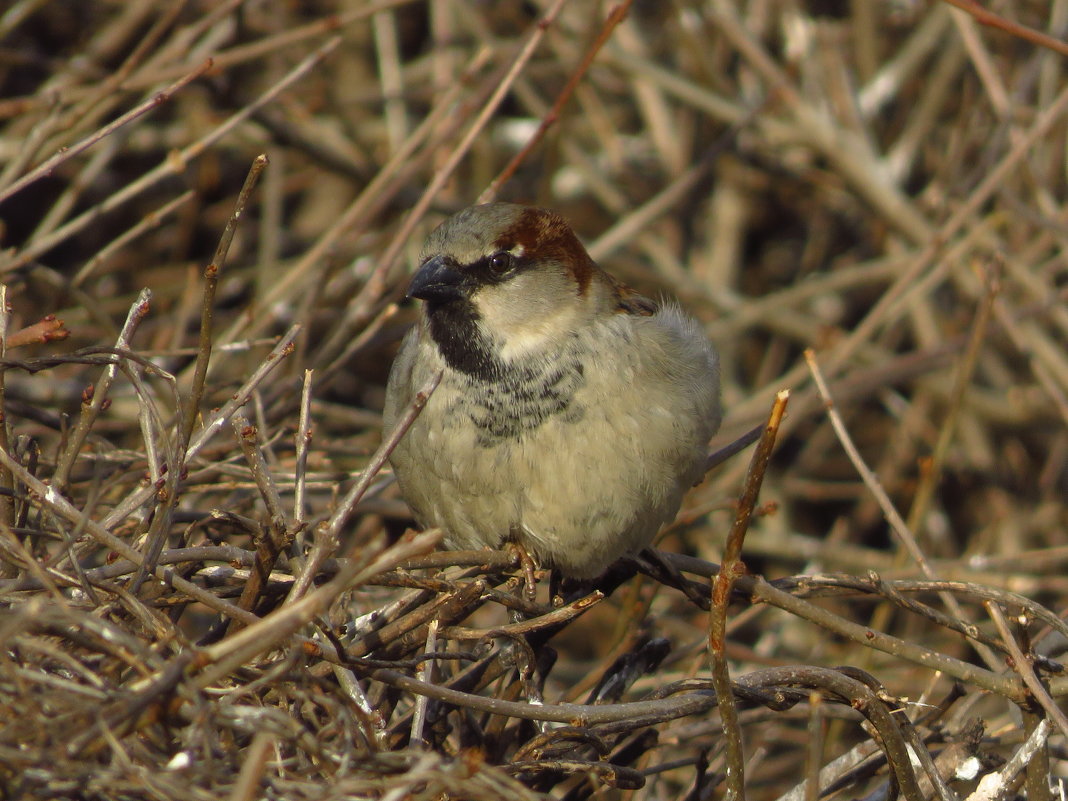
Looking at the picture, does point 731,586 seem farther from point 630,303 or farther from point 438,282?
point 630,303

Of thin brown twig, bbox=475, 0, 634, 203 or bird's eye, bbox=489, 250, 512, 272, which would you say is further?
thin brown twig, bbox=475, 0, 634, 203

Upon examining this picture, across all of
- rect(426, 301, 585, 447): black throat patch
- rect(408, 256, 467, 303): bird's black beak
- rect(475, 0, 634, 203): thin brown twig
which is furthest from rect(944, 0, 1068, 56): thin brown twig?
rect(408, 256, 467, 303): bird's black beak

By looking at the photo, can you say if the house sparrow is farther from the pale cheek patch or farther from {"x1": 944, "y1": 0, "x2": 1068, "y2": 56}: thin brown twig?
{"x1": 944, "y1": 0, "x2": 1068, "y2": 56}: thin brown twig

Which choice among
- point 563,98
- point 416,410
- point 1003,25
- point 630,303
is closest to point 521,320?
point 630,303

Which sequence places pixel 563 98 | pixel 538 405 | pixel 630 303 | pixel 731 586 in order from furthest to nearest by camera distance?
pixel 563 98 < pixel 630 303 < pixel 538 405 < pixel 731 586

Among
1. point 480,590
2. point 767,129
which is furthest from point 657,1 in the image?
point 480,590

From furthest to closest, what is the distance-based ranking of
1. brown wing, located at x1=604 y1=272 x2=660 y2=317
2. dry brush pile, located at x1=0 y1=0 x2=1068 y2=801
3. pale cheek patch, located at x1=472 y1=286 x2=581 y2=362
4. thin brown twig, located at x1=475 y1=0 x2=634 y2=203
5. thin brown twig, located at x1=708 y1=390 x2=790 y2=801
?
thin brown twig, located at x1=475 y1=0 x2=634 y2=203 → brown wing, located at x1=604 y1=272 x2=660 y2=317 → pale cheek patch, located at x1=472 y1=286 x2=581 y2=362 → dry brush pile, located at x1=0 y1=0 x2=1068 y2=801 → thin brown twig, located at x1=708 y1=390 x2=790 y2=801

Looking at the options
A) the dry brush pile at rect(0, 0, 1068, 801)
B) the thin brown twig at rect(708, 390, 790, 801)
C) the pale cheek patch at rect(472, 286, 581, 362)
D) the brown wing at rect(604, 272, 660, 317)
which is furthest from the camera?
the brown wing at rect(604, 272, 660, 317)

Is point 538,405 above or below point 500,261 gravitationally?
below
